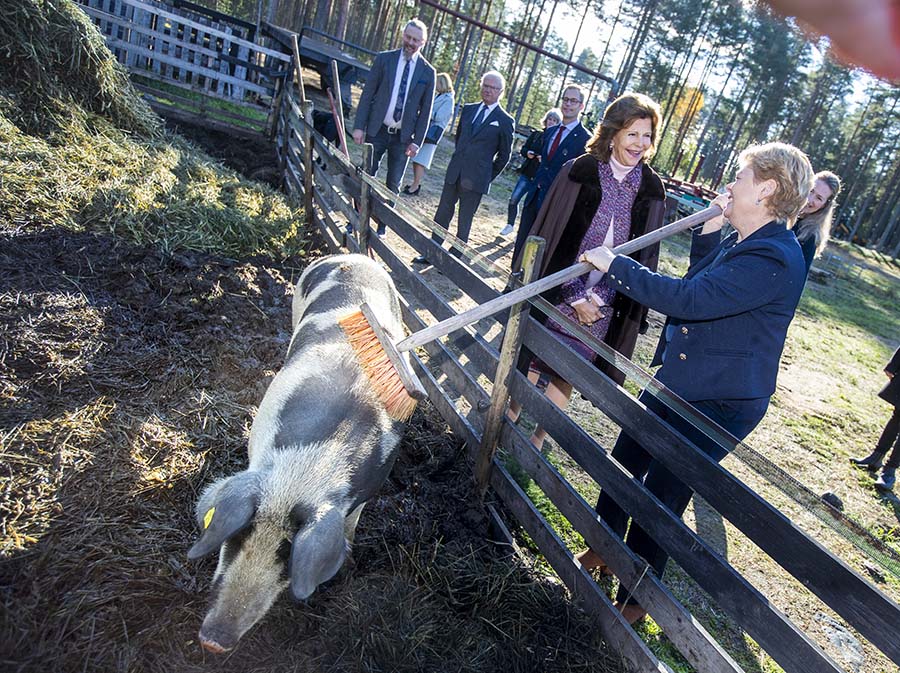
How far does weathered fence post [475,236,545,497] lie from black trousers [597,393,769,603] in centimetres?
67

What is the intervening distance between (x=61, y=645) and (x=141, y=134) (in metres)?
6.88

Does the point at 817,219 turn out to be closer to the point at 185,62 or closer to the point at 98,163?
the point at 98,163

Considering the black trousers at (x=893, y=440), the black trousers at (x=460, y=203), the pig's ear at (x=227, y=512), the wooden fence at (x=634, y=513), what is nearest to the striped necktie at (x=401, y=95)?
the black trousers at (x=460, y=203)

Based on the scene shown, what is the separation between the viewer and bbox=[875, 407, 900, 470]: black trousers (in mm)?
5057

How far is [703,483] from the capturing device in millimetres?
2051

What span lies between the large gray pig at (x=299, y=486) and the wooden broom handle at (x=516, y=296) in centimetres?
46

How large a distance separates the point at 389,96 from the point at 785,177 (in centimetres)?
530

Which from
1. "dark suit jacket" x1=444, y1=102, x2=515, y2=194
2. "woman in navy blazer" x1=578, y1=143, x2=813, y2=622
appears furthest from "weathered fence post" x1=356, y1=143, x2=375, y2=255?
"woman in navy blazer" x1=578, y1=143, x2=813, y2=622

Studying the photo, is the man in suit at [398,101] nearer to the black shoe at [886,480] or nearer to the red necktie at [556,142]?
the red necktie at [556,142]

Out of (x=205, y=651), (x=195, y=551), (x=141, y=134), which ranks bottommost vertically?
(x=205, y=651)

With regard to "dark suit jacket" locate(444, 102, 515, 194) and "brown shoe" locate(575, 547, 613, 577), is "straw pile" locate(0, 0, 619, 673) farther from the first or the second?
"dark suit jacket" locate(444, 102, 515, 194)

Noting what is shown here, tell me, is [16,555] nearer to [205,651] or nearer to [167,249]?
[205,651]

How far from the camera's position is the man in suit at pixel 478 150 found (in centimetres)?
657

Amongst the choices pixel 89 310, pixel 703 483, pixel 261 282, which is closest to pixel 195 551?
pixel 703 483
